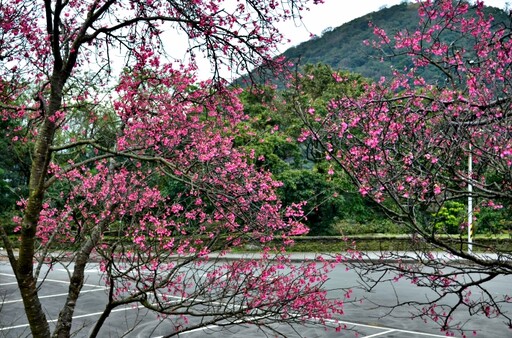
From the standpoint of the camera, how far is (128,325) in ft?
36.7

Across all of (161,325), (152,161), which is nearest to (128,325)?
(161,325)

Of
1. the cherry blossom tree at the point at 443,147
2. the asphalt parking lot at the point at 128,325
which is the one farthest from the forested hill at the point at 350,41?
the cherry blossom tree at the point at 443,147

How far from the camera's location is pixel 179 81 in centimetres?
627

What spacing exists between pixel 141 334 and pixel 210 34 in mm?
7182

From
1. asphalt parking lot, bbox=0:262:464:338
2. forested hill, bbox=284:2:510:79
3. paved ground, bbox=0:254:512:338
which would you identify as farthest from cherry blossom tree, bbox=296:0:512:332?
forested hill, bbox=284:2:510:79

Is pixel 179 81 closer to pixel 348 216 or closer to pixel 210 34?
pixel 210 34

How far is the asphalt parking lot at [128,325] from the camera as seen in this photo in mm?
9906

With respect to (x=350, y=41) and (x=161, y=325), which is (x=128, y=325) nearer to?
(x=161, y=325)

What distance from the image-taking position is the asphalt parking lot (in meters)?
9.91

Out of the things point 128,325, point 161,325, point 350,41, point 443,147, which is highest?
point 350,41

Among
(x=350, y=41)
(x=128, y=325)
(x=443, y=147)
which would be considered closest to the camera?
(x=443, y=147)

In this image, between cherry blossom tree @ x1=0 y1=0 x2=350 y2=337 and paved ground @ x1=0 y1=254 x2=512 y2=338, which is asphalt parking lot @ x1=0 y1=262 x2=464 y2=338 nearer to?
paved ground @ x1=0 y1=254 x2=512 y2=338

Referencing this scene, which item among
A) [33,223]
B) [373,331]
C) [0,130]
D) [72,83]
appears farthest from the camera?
[0,130]

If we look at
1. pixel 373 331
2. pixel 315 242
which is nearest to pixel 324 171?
pixel 315 242
